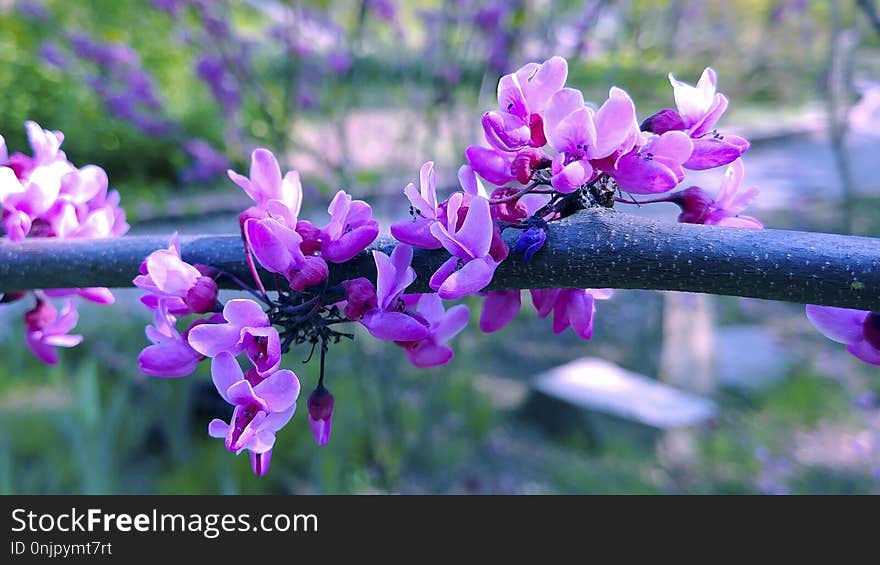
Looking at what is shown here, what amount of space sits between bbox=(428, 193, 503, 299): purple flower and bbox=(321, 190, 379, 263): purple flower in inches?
3.6

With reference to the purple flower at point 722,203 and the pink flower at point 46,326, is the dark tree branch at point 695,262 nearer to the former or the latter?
the purple flower at point 722,203

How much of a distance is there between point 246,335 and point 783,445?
12.3 ft

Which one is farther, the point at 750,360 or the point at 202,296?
the point at 750,360

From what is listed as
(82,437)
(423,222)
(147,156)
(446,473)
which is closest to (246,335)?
(423,222)

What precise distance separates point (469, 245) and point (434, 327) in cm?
19

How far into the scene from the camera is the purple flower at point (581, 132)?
0.74 m

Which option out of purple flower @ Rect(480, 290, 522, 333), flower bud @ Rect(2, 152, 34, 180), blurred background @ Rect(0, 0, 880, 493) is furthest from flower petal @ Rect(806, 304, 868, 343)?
blurred background @ Rect(0, 0, 880, 493)

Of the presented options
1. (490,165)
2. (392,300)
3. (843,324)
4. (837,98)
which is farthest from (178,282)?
(837,98)

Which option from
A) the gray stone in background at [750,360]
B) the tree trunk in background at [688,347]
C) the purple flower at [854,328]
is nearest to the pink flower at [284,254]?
the purple flower at [854,328]

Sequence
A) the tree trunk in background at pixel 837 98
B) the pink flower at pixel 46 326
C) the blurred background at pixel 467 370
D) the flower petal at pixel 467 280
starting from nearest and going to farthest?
the flower petal at pixel 467 280 → the pink flower at pixel 46 326 → the tree trunk in background at pixel 837 98 → the blurred background at pixel 467 370

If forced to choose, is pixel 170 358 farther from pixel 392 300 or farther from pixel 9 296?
pixel 9 296

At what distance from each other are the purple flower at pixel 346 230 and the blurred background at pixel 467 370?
5.60 ft

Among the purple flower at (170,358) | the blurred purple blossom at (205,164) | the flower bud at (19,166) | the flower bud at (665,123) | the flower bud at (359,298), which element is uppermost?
the flower bud at (665,123)

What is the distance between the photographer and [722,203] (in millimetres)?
915
